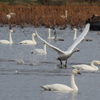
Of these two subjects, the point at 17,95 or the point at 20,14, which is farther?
the point at 20,14

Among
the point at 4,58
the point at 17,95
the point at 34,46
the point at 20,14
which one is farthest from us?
the point at 20,14

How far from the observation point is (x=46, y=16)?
123 feet

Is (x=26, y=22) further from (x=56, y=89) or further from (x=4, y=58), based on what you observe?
(x=56, y=89)

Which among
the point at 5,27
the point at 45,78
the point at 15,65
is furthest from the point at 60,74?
the point at 5,27

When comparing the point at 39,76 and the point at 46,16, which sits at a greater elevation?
the point at 46,16

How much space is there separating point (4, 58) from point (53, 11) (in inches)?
845

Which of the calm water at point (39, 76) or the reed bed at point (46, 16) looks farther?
the reed bed at point (46, 16)

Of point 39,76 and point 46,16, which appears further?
point 46,16

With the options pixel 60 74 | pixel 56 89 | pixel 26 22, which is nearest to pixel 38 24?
pixel 26 22

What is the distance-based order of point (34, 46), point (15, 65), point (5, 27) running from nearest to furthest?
point (15, 65) → point (34, 46) → point (5, 27)

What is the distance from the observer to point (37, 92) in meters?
12.2

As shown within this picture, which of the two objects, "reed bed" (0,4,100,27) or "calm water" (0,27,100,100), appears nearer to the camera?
"calm water" (0,27,100,100)

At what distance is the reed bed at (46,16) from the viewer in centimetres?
3619

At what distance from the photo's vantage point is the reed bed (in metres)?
36.2
